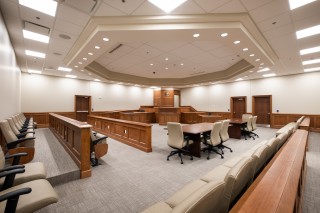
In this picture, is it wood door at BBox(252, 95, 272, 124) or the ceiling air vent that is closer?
the ceiling air vent

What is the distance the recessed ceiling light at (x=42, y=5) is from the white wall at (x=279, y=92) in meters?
11.4

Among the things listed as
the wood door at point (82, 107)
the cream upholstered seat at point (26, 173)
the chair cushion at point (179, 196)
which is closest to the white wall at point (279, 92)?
the wood door at point (82, 107)

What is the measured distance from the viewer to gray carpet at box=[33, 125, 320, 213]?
2150 millimetres

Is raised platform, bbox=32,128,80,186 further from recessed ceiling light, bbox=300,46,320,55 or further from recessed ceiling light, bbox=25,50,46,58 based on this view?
recessed ceiling light, bbox=300,46,320,55

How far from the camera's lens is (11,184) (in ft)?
5.43

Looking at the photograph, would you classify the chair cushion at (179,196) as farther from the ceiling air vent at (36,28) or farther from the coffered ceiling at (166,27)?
the ceiling air vent at (36,28)

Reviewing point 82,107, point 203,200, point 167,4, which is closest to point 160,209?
point 203,200

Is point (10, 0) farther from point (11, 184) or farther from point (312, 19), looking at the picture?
point (312, 19)

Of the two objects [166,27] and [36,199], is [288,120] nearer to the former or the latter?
[166,27]

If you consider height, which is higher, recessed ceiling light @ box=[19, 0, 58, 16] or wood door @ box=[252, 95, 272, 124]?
recessed ceiling light @ box=[19, 0, 58, 16]

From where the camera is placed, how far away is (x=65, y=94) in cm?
1002

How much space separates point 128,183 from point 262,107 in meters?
10.7

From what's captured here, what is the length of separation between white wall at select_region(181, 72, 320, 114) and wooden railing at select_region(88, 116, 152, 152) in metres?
9.03

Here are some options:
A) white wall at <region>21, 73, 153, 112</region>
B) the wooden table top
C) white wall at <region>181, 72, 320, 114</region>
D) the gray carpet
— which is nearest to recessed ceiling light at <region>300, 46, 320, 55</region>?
white wall at <region>181, 72, 320, 114</region>
